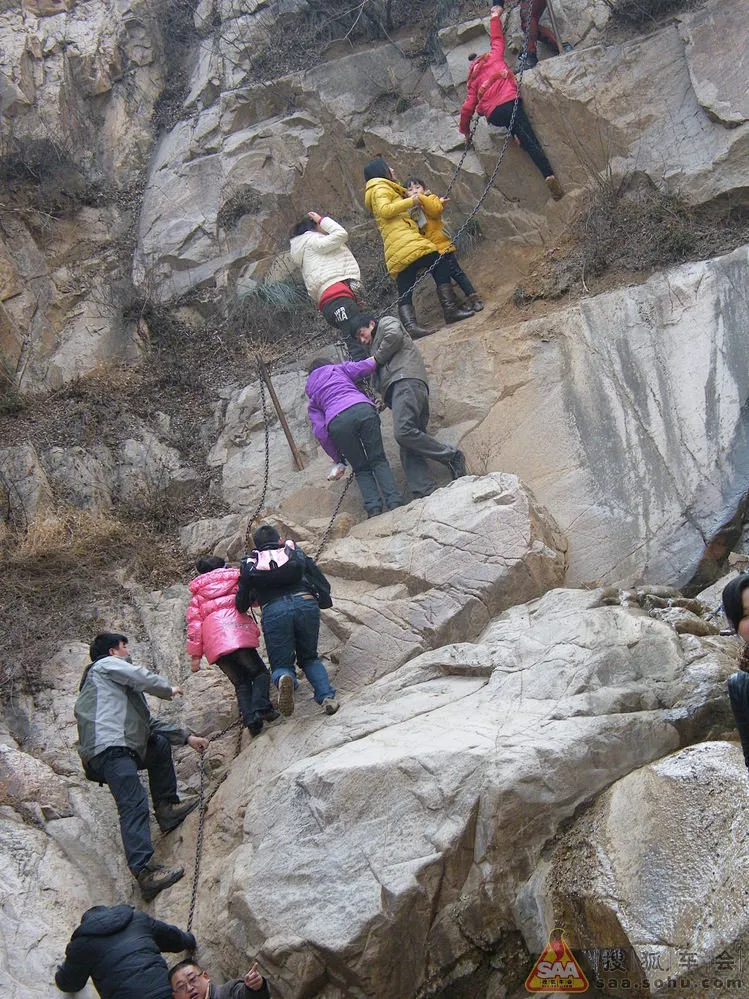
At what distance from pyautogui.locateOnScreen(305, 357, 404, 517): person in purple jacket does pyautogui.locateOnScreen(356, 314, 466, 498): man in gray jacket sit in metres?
0.18

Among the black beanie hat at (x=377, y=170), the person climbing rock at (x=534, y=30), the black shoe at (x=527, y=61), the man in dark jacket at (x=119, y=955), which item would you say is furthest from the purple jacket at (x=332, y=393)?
the person climbing rock at (x=534, y=30)

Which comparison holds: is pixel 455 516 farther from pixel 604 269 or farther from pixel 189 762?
pixel 604 269

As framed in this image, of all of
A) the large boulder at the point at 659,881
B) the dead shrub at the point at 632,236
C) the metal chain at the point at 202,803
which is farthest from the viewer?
the dead shrub at the point at 632,236

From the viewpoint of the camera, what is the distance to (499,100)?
9.89 m

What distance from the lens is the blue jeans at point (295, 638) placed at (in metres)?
5.99

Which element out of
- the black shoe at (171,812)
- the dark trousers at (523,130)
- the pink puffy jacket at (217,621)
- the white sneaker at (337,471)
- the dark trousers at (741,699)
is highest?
the dark trousers at (523,130)

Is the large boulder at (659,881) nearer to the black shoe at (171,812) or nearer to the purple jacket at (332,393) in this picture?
the black shoe at (171,812)

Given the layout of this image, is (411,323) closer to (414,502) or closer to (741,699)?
(414,502)

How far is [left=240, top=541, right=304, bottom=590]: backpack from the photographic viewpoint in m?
6.11

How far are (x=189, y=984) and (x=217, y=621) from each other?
231 centimetres

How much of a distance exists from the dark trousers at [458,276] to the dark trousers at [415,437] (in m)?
1.93

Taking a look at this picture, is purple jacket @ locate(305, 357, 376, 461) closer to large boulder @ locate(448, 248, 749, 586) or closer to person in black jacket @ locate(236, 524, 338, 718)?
large boulder @ locate(448, 248, 749, 586)

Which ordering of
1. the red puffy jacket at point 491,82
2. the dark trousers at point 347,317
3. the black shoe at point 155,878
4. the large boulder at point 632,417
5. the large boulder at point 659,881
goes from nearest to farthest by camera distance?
the large boulder at point 659,881
the black shoe at point 155,878
the large boulder at point 632,417
the dark trousers at point 347,317
the red puffy jacket at point 491,82

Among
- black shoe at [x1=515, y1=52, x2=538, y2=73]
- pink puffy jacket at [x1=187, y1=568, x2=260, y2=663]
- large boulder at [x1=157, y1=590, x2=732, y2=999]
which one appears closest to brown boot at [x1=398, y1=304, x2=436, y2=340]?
black shoe at [x1=515, y1=52, x2=538, y2=73]
